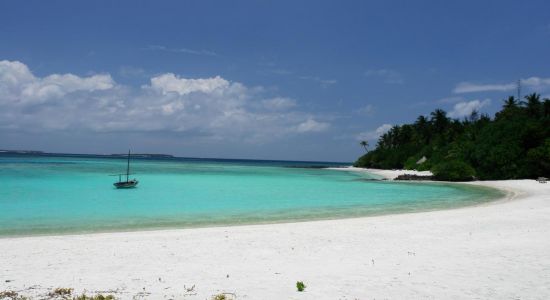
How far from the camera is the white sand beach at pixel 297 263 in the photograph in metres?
8.09

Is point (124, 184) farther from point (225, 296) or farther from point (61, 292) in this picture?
point (225, 296)

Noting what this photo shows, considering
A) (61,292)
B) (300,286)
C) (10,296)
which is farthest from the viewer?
(300,286)

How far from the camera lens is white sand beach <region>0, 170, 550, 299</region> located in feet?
26.5

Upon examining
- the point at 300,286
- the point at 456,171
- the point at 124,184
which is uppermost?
the point at 456,171

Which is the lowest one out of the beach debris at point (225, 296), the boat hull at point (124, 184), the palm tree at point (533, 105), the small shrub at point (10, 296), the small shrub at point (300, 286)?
the boat hull at point (124, 184)

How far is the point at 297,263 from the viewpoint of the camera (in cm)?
1050

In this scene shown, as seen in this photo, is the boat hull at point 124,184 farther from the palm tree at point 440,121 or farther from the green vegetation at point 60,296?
the palm tree at point 440,121

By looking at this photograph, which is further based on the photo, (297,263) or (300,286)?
(297,263)

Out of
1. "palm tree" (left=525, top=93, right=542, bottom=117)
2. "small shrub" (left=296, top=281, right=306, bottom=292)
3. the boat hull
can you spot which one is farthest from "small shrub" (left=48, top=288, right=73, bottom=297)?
"palm tree" (left=525, top=93, right=542, bottom=117)

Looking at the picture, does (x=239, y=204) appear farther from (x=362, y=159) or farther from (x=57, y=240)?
(x=362, y=159)

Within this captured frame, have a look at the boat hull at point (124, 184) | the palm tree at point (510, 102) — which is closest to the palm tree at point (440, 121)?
the palm tree at point (510, 102)

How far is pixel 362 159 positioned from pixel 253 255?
11162cm

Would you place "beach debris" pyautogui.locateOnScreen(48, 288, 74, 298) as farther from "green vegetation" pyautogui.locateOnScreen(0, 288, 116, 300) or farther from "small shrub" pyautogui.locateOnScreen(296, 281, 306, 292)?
"small shrub" pyautogui.locateOnScreen(296, 281, 306, 292)

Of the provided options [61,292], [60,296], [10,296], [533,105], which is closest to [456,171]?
[533,105]
